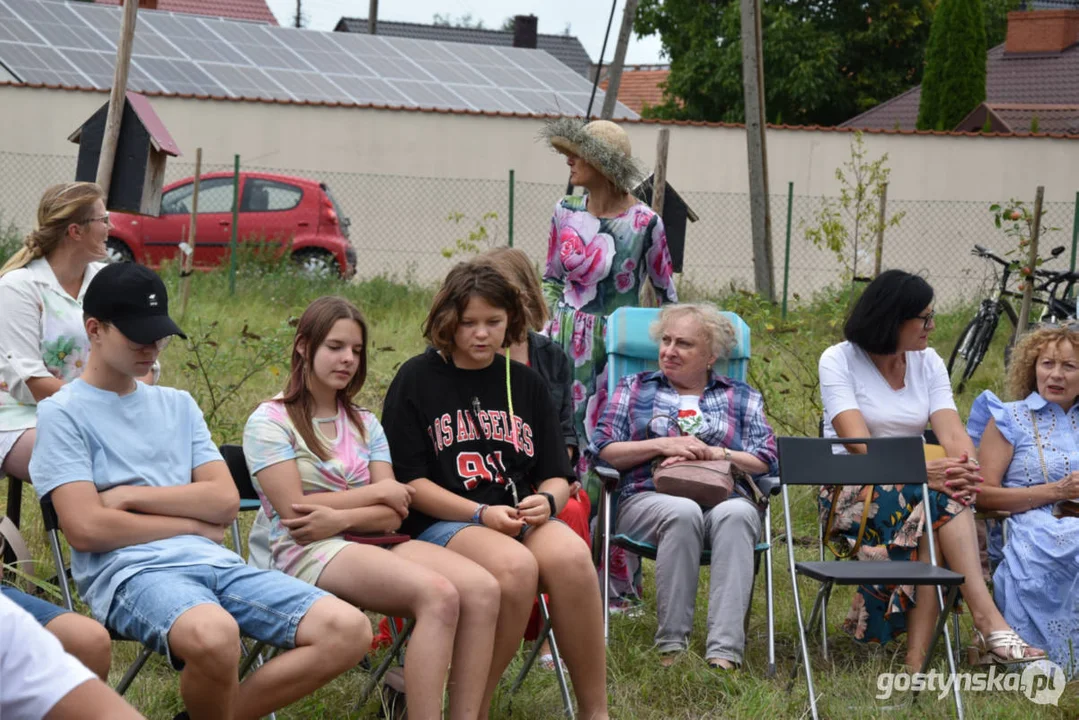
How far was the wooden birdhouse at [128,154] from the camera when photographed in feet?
17.6

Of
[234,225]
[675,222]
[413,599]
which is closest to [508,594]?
[413,599]

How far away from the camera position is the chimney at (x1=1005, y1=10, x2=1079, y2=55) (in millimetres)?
29375

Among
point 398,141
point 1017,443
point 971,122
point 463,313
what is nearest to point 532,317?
point 463,313

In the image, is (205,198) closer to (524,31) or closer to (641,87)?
(524,31)

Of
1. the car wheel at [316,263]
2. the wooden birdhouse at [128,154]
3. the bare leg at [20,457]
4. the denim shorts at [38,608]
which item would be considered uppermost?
the wooden birdhouse at [128,154]

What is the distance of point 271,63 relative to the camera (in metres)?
20.5

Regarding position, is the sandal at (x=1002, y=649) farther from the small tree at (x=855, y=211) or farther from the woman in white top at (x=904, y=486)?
the small tree at (x=855, y=211)

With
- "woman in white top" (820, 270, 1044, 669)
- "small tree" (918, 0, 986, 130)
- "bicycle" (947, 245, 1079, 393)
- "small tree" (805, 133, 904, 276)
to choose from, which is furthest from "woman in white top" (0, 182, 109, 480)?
"small tree" (918, 0, 986, 130)

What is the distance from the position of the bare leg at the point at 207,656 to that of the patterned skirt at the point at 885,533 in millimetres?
2404

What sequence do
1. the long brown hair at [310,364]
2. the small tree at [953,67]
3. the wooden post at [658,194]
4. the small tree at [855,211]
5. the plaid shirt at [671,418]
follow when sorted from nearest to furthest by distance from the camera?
the long brown hair at [310,364] → the plaid shirt at [671,418] → the wooden post at [658,194] → the small tree at [855,211] → the small tree at [953,67]

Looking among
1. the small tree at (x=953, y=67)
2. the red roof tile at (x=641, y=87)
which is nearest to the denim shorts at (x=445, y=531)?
the small tree at (x=953, y=67)

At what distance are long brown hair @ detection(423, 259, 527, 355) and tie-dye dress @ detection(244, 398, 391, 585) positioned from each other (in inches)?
13.7

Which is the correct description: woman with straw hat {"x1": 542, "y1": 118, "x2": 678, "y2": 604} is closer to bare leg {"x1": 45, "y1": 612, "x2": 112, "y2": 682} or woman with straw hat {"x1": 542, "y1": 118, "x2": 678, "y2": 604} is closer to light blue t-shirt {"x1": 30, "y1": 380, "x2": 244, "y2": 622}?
light blue t-shirt {"x1": 30, "y1": 380, "x2": 244, "y2": 622}

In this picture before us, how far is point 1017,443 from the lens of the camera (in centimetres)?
487
